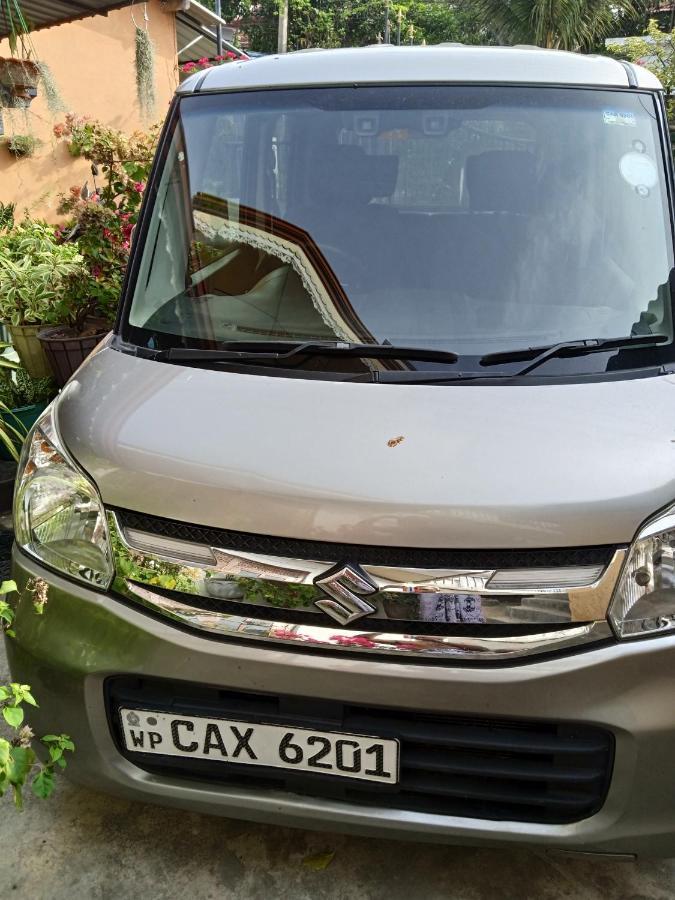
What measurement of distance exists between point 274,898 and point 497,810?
71 centimetres

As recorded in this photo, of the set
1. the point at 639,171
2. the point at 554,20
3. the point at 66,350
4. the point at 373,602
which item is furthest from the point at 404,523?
the point at 554,20

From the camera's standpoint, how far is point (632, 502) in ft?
5.26

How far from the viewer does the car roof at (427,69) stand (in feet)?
7.93

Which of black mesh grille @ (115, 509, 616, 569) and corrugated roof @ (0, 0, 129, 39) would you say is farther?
corrugated roof @ (0, 0, 129, 39)

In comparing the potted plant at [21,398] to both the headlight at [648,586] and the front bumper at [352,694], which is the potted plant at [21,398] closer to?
the front bumper at [352,694]

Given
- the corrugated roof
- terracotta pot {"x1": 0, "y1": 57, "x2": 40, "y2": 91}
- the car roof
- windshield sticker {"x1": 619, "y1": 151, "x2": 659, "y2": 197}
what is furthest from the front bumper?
terracotta pot {"x1": 0, "y1": 57, "x2": 40, "y2": 91}

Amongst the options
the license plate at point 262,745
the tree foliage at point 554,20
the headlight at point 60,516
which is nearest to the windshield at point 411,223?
the headlight at point 60,516

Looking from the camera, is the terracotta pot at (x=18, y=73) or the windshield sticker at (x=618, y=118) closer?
the windshield sticker at (x=618, y=118)

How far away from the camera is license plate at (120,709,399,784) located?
1.69 m

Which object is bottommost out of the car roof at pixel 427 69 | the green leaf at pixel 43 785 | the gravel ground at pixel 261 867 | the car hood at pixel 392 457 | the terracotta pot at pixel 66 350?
the gravel ground at pixel 261 867

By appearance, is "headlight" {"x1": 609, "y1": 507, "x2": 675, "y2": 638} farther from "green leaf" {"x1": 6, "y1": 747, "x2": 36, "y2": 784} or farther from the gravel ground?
"green leaf" {"x1": 6, "y1": 747, "x2": 36, "y2": 784}

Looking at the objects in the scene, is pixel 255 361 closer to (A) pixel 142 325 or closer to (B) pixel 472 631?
(A) pixel 142 325

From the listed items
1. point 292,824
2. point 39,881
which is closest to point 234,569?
point 292,824

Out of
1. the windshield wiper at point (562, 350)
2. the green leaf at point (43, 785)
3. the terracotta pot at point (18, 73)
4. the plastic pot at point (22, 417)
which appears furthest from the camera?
the terracotta pot at point (18, 73)
